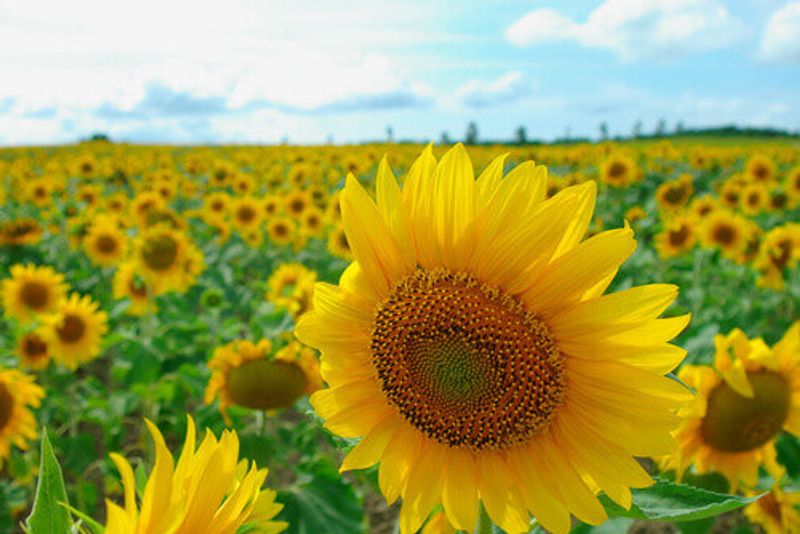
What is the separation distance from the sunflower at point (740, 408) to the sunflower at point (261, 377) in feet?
5.11

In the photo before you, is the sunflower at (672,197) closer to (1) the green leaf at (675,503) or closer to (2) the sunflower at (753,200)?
(2) the sunflower at (753,200)

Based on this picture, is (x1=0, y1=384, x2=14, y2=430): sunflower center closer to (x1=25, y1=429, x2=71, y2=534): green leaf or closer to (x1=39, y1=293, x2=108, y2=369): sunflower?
(x1=39, y1=293, x2=108, y2=369): sunflower

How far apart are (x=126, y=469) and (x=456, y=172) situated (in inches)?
26.9

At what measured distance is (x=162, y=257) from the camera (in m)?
5.71

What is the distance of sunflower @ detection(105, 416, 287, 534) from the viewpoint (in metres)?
0.94

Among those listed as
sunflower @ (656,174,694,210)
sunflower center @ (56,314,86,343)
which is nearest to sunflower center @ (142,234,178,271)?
sunflower center @ (56,314,86,343)

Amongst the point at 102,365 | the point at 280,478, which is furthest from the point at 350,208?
the point at 102,365

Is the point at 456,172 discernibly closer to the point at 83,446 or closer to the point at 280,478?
the point at 83,446

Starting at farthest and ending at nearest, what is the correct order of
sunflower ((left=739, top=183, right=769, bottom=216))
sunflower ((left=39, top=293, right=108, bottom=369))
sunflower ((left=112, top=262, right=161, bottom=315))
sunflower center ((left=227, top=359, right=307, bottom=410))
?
sunflower ((left=739, top=183, right=769, bottom=216))
sunflower ((left=112, top=262, right=161, bottom=315))
sunflower ((left=39, top=293, right=108, bottom=369))
sunflower center ((left=227, top=359, right=307, bottom=410))

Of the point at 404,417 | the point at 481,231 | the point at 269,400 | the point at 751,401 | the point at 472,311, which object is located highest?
the point at 481,231

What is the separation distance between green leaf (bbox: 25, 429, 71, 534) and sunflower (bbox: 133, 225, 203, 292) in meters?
4.92

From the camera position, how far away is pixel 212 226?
30.4 ft

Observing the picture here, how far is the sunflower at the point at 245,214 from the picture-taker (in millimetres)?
9008

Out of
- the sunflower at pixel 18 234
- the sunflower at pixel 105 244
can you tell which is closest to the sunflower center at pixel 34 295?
the sunflower at pixel 105 244
